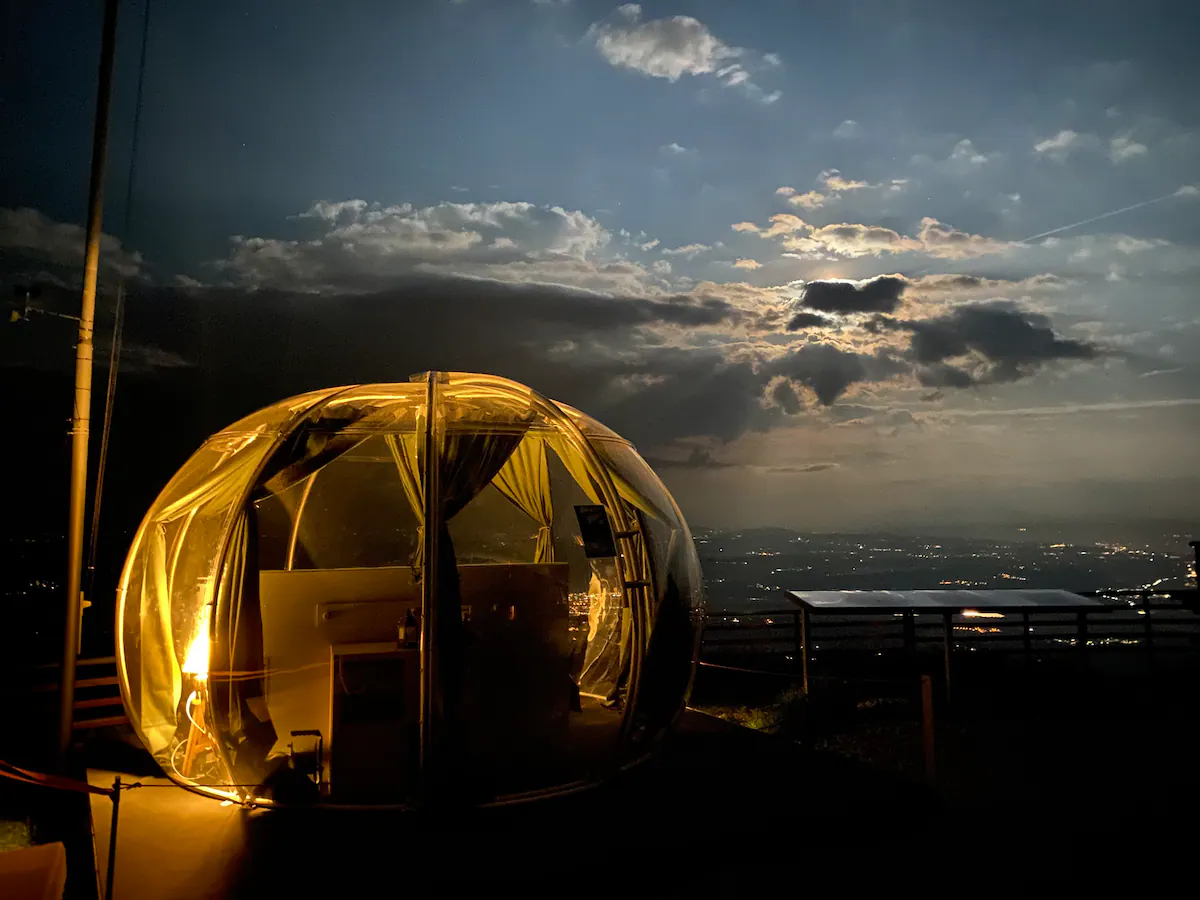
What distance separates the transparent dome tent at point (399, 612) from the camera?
4.83m

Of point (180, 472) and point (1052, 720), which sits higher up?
point (180, 472)

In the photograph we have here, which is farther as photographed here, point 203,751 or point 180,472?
point 180,472

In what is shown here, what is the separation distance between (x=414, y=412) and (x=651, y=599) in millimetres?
2078

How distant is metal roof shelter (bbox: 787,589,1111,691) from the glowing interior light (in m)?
5.56

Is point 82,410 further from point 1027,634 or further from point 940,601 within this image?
point 1027,634

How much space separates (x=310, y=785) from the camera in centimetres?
484

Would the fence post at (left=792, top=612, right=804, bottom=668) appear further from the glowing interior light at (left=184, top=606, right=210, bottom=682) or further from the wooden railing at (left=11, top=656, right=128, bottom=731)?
the wooden railing at (left=11, top=656, right=128, bottom=731)

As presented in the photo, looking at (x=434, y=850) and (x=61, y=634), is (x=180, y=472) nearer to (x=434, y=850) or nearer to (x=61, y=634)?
(x=61, y=634)

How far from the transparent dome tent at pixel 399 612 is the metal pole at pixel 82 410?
1.35 feet

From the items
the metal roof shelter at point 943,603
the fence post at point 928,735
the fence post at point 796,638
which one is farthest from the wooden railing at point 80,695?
the fence post at point 796,638

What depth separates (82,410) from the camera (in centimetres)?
578

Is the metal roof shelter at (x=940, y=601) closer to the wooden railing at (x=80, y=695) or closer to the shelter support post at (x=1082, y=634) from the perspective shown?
the shelter support post at (x=1082, y=634)

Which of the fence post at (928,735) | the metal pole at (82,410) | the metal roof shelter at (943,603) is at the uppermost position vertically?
the metal pole at (82,410)

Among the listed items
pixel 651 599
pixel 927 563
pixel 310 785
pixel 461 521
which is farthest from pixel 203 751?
pixel 927 563
